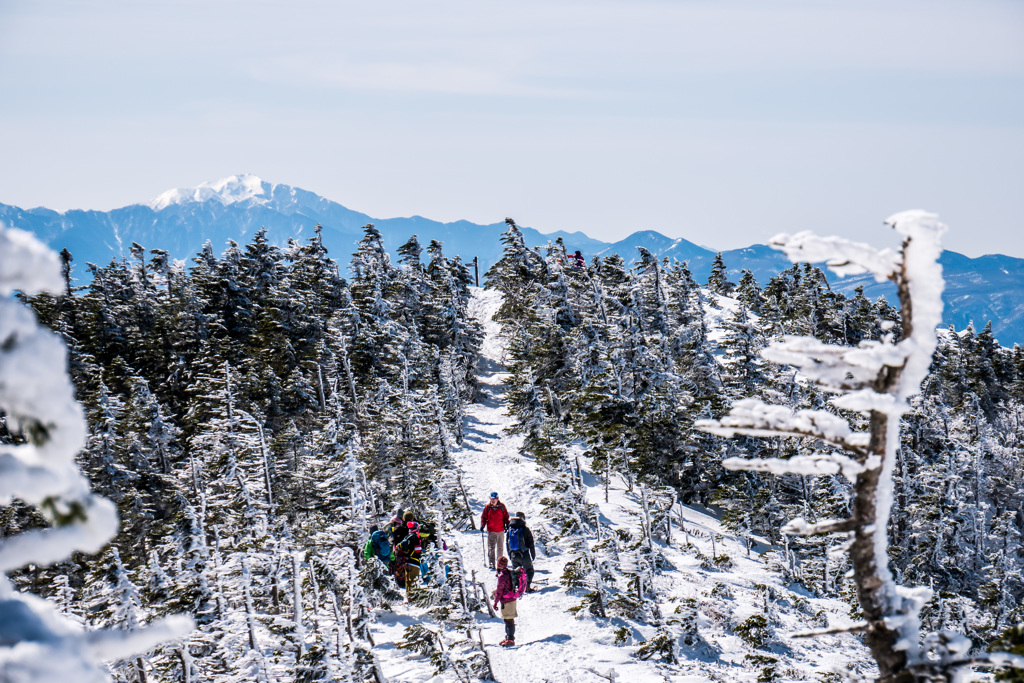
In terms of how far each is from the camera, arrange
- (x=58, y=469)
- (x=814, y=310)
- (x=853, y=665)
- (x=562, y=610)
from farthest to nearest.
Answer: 1. (x=814, y=310)
2. (x=562, y=610)
3. (x=853, y=665)
4. (x=58, y=469)

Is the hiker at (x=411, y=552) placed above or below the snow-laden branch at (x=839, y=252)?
below

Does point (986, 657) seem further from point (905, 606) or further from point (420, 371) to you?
point (420, 371)

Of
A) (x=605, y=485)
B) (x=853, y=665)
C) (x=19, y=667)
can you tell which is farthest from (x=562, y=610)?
(x=19, y=667)

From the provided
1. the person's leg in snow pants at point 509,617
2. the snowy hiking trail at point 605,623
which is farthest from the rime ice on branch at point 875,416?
the person's leg in snow pants at point 509,617

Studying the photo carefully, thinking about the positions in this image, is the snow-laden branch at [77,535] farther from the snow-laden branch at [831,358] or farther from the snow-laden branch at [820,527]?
the snow-laden branch at [820,527]

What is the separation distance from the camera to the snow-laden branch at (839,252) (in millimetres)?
3031

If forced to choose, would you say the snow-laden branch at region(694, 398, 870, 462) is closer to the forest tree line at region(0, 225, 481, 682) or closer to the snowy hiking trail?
the forest tree line at region(0, 225, 481, 682)

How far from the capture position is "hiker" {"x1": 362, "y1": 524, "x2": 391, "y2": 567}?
15586 mm

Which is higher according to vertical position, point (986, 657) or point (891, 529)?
point (986, 657)

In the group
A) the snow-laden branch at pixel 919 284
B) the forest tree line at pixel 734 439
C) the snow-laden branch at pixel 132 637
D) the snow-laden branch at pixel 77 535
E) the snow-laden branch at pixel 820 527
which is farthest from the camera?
the forest tree line at pixel 734 439

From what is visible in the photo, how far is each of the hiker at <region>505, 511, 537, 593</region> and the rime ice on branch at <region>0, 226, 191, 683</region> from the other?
494 inches

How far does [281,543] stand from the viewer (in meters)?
14.0

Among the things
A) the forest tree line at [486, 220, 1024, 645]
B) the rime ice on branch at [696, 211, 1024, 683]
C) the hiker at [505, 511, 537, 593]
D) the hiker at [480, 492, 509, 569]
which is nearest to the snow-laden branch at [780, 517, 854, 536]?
the rime ice on branch at [696, 211, 1024, 683]

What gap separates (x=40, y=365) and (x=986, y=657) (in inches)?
159
